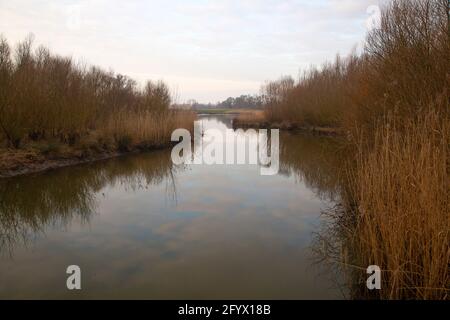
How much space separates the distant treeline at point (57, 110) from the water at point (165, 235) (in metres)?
1.83

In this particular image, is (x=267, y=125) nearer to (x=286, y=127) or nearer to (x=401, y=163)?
(x=286, y=127)

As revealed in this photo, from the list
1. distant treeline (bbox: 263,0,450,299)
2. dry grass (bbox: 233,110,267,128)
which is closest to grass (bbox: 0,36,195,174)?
distant treeline (bbox: 263,0,450,299)

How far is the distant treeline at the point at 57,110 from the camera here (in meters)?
8.31

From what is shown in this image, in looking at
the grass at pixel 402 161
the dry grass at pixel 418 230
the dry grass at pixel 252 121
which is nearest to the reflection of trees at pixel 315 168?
the grass at pixel 402 161

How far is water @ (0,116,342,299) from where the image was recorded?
321cm

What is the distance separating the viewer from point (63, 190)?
6.86 m

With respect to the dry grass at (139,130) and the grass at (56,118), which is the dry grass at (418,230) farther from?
the dry grass at (139,130)

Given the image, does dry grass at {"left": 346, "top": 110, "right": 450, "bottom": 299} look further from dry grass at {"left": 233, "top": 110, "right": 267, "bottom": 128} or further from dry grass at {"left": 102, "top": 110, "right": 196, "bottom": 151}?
dry grass at {"left": 233, "top": 110, "right": 267, "bottom": 128}

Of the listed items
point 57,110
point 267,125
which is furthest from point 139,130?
point 267,125

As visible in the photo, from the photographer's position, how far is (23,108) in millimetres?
8484

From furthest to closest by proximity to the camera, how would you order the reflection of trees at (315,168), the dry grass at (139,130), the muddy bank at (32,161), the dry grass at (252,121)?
1. the dry grass at (252,121)
2. the dry grass at (139,130)
3. the muddy bank at (32,161)
4. the reflection of trees at (315,168)

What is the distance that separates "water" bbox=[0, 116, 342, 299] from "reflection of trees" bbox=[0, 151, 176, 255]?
0.07 ft
